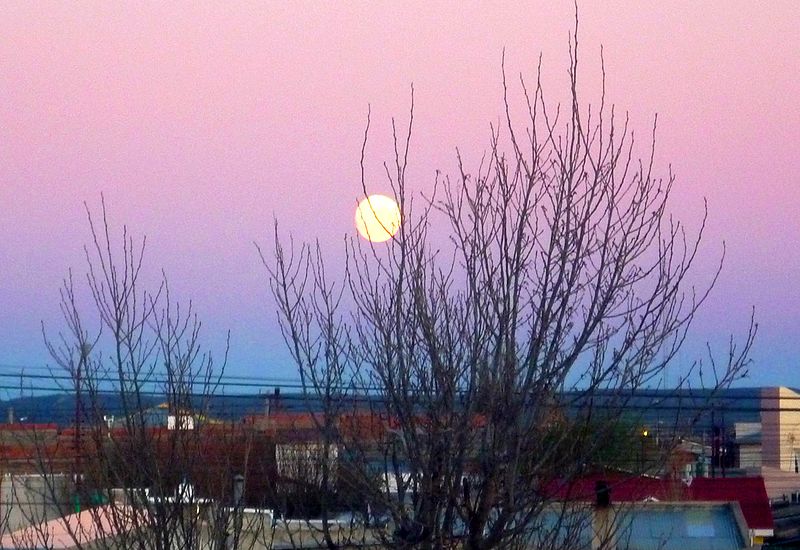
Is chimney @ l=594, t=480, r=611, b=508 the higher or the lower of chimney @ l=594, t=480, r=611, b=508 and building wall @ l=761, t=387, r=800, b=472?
the higher

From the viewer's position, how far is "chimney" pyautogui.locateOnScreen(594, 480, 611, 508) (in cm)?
627

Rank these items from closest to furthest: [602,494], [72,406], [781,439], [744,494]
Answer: [602,494]
[72,406]
[744,494]
[781,439]

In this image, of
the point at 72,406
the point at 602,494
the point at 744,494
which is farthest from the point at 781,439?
the point at 602,494

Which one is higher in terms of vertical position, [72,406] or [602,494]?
[72,406]

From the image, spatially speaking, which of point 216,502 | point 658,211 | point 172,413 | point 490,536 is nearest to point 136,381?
point 172,413

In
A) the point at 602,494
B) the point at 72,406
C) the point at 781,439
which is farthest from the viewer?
the point at 781,439

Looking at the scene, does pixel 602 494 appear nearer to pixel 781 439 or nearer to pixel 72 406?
pixel 72 406

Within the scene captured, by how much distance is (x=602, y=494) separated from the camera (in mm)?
6484

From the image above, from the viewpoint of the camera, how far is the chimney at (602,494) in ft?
20.6

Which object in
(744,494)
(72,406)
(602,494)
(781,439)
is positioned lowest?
(744,494)

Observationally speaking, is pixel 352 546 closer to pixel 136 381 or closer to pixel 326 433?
pixel 326 433

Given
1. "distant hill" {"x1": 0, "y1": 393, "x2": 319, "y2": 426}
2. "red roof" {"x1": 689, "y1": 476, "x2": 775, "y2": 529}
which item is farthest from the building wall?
"distant hill" {"x1": 0, "y1": 393, "x2": 319, "y2": 426}

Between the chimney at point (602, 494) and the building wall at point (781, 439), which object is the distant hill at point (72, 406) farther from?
the building wall at point (781, 439)

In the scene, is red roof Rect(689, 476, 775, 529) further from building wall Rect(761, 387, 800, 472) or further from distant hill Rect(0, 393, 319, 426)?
distant hill Rect(0, 393, 319, 426)
